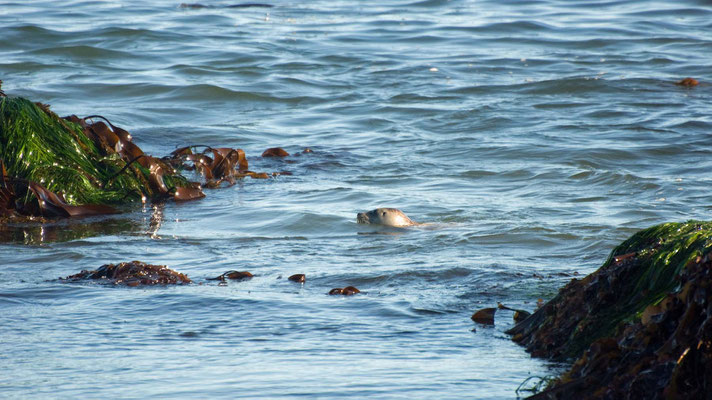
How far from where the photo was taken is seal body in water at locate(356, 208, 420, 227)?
6.22 meters

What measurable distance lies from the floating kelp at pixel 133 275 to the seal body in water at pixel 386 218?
5.94 ft

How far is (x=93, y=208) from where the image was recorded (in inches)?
259

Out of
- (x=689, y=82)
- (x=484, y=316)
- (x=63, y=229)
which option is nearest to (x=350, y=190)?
(x=63, y=229)

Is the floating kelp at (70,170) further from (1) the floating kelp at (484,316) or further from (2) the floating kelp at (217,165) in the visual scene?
(1) the floating kelp at (484,316)

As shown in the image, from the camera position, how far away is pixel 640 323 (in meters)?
2.73

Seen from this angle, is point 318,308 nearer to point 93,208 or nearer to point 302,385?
point 302,385

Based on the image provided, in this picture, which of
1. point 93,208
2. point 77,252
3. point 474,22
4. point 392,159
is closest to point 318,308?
point 77,252

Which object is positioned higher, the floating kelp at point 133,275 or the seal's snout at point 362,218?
the floating kelp at point 133,275

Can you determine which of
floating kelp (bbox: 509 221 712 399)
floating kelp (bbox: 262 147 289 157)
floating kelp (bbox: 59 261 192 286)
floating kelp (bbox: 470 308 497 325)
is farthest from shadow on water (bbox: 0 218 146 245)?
floating kelp (bbox: 509 221 712 399)

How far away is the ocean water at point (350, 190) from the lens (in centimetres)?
340

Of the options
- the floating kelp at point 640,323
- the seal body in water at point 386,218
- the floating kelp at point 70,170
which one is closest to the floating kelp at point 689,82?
the floating kelp at point 70,170

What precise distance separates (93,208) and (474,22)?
13052mm

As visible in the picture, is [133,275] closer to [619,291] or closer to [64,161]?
[619,291]

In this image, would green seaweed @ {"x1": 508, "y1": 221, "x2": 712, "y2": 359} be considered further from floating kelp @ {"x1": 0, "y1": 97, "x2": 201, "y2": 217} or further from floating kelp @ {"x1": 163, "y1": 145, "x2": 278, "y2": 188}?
floating kelp @ {"x1": 163, "y1": 145, "x2": 278, "y2": 188}
